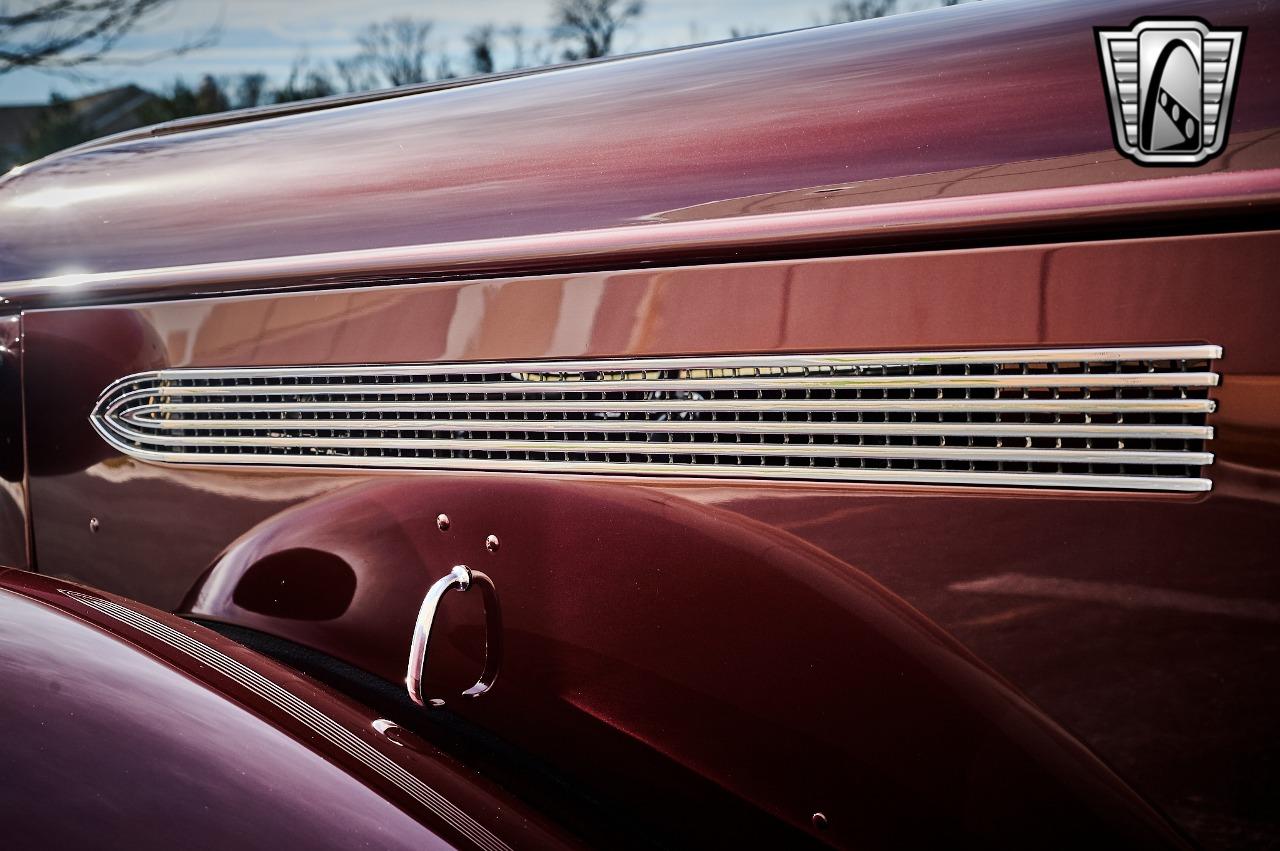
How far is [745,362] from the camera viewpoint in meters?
1.10

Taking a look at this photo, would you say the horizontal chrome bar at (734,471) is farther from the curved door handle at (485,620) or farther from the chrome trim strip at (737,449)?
the curved door handle at (485,620)

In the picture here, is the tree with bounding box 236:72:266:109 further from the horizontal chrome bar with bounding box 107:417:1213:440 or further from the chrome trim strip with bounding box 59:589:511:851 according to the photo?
the chrome trim strip with bounding box 59:589:511:851

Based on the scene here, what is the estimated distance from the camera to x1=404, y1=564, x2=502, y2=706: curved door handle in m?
1.17

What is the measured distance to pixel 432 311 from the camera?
1295mm

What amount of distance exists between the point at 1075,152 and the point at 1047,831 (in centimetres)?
68

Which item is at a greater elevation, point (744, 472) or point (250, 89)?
point (250, 89)

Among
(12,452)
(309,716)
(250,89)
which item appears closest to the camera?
(309,716)

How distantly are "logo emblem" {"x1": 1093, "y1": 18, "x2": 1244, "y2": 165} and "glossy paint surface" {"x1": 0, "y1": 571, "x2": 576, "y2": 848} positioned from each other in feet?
2.87

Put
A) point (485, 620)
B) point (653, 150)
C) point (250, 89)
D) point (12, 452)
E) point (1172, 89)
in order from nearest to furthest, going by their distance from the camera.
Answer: point (1172, 89) < point (653, 150) < point (485, 620) < point (12, 452) < point (250, 89)

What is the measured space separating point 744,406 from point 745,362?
0.05 metres

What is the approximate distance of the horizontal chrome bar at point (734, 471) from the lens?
0.95 meters

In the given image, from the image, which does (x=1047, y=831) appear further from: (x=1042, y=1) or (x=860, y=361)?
(x=1042, y=1)

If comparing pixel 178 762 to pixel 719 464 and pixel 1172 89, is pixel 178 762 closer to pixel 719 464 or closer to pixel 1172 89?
pixel 719 464

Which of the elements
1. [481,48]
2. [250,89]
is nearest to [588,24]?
[481,48]
